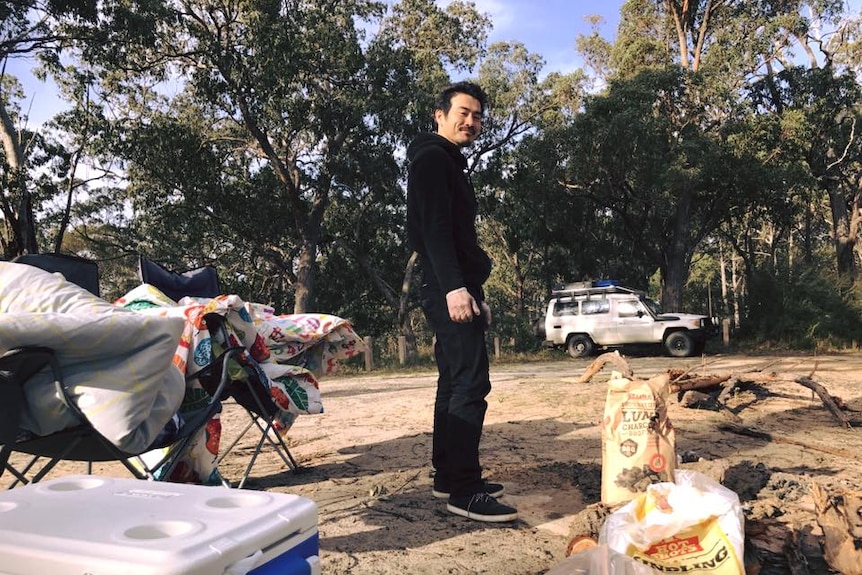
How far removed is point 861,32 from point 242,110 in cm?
1910

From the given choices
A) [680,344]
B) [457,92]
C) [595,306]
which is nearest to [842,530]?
[457,92]

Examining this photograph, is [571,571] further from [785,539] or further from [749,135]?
[749,135]

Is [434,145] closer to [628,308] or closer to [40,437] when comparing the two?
[40,437]

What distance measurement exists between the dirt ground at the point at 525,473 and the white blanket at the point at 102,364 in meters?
0.92

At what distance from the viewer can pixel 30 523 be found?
1.09 m

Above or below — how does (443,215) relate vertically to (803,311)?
above

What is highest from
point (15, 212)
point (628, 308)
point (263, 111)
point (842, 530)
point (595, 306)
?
point (263, 111)

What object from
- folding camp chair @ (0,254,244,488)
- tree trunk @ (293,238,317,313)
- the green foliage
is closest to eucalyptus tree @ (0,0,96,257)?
tree trunk @ (293,238,317,313)

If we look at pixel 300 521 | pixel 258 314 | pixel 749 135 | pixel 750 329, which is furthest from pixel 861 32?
pixel 300 521

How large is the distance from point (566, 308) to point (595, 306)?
911 mm

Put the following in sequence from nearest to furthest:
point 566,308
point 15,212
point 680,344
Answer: point 15,212, point 680,344, point 566,308

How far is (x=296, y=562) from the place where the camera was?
47.4 inches

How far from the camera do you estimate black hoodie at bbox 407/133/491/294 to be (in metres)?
2.82

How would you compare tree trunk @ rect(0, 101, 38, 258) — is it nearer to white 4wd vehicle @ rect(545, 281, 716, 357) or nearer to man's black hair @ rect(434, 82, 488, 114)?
man's black hair @ rect(434, 82, 488, 114)
